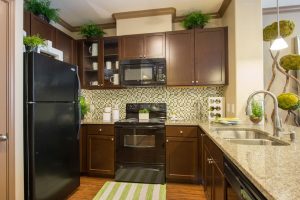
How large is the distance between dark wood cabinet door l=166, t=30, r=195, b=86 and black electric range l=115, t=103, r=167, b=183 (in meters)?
0.73

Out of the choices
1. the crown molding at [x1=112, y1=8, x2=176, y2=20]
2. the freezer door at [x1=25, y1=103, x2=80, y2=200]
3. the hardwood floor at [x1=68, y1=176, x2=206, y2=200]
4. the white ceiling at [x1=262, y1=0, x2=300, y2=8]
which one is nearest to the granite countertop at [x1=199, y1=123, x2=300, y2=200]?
the hardwood floor at [x1=68, y1=176, x2=206, y2=200]

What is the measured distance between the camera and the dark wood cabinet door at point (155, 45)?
3.14m

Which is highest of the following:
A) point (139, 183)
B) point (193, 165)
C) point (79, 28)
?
point (79, 28)

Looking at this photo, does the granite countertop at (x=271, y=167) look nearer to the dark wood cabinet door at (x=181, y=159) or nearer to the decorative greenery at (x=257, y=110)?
the decorative greenery at (x=257, y=110)

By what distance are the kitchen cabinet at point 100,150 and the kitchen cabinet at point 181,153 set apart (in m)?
0.86

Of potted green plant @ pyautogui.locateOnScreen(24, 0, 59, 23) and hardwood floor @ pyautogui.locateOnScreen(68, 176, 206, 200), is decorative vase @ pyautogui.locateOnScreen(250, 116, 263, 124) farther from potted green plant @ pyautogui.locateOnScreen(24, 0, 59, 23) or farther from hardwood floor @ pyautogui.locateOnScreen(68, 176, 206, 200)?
potted green plant @ pyautogui.locateOnScreen(24, 0, 59, 23)

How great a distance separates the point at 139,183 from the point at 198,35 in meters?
2.35

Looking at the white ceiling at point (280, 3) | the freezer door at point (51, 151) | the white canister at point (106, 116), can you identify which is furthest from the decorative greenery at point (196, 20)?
the freezer door at point (51, 151)

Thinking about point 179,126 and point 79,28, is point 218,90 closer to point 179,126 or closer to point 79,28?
point 179,126

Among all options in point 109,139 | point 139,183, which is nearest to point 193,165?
point 139,183

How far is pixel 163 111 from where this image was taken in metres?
3.44

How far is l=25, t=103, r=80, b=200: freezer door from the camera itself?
1.87 meters

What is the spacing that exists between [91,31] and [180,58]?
5.06 feet

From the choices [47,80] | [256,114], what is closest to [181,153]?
[256,114]
